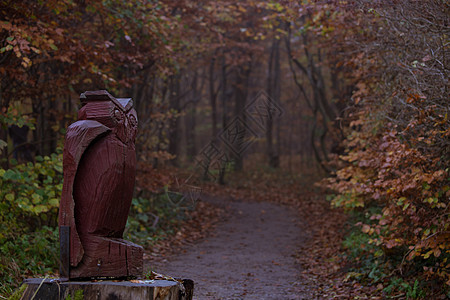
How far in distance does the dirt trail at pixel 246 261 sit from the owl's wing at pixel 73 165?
310cm

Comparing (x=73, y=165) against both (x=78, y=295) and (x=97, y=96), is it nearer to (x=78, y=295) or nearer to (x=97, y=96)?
(x=97, y=96)

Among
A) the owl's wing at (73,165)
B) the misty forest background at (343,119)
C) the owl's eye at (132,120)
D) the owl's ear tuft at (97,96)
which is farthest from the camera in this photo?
the misty forest background at (343,119)

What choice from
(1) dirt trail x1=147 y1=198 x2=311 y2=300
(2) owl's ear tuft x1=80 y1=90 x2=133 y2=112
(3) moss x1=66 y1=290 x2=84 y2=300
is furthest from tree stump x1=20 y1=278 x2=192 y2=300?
(1) dirt trail x1=147 y1=198 x2=311 y2=300

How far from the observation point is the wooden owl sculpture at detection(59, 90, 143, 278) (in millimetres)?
3391

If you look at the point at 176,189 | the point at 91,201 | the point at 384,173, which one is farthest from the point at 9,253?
the point at 176,189

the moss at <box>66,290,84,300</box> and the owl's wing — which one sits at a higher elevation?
the owl's wing

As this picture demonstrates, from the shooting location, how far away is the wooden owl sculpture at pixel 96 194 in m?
3.39

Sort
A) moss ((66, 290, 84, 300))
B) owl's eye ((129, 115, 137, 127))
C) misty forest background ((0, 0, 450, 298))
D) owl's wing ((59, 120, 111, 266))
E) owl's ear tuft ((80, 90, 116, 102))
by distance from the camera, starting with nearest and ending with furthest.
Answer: moss ((66, 290, 84, 300)) < owl's wing ((59, 120, 111, 266)) < owl's ear tuft ((80, 90, 116, 102)) < owl's eye ((129, 115, 137, 127)) < misty forest background ((0, 0, 450, 298))

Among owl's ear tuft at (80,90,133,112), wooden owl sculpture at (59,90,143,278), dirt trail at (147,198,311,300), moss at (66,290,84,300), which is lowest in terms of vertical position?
dirt trail at (147,198,311,300)

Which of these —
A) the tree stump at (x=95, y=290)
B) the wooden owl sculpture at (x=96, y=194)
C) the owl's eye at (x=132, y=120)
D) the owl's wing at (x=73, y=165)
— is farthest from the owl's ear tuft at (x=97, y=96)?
the tree stump at (x=95, y=290)

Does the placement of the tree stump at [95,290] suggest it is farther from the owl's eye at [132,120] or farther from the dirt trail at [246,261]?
the dirt trail at [246,261]

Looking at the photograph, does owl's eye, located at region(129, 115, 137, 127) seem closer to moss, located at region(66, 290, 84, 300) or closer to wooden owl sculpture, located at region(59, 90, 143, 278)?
wooden owl sculpture, located at region(59, 90, 143, 278)

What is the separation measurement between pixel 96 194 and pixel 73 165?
11.8 inches

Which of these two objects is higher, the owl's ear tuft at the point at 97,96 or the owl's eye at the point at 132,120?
the owl's ear tuft at the point at 97,96
